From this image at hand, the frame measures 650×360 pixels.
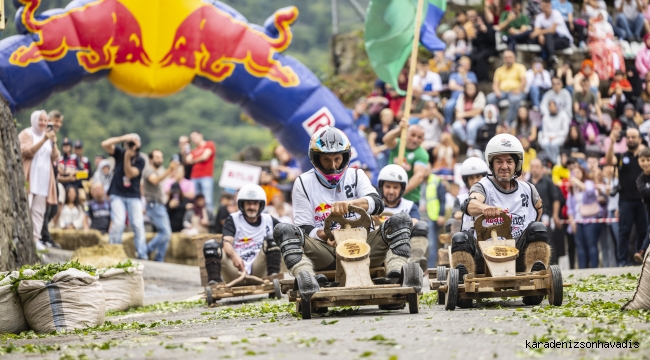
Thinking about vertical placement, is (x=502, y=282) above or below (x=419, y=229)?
below

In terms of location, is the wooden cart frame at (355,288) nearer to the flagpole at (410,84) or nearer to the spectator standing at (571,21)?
the flagpole at (410,84)

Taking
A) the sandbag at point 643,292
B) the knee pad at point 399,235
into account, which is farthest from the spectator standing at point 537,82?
the sandbag at point 643,292

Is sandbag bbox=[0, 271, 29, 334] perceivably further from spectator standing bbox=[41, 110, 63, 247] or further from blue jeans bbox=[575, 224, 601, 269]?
blue jeans bbox=[575, 224, 601, 269]

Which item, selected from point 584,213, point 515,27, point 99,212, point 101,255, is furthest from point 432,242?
point 515,27

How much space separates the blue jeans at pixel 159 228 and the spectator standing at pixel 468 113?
6.44m

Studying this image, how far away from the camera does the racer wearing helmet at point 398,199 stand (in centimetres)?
1263

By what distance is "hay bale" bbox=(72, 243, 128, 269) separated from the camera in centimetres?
1502

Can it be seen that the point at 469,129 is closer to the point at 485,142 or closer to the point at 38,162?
the point at 485,142

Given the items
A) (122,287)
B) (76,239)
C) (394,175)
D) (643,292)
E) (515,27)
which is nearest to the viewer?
(643,292)

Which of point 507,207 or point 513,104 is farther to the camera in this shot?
point 513,104

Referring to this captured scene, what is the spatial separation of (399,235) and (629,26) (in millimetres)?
17579

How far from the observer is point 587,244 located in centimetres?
1761

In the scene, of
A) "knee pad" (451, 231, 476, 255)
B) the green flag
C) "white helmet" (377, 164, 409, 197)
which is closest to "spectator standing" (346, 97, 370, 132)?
the green flag

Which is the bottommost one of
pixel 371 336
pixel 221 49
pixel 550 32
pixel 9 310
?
pixel 371 336
